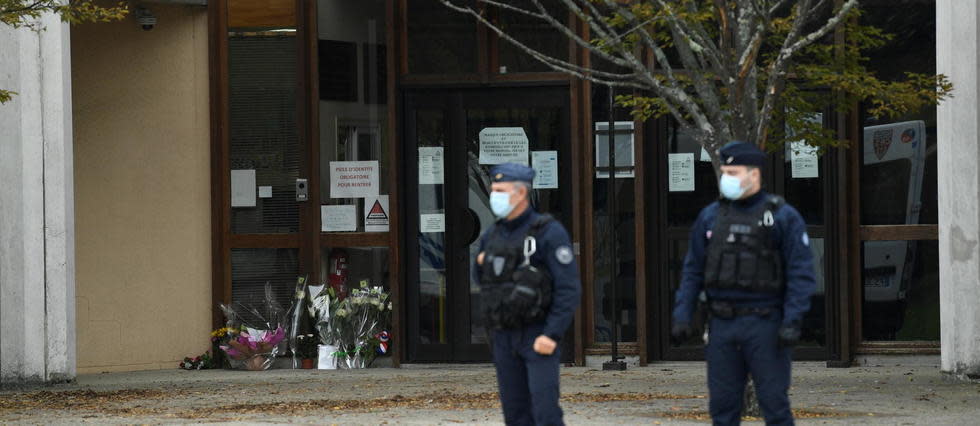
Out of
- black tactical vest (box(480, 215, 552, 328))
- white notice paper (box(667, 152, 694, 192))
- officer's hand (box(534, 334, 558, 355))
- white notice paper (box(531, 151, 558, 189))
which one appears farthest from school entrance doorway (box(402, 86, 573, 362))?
officer's hand (box(534, 334, 558, 355))

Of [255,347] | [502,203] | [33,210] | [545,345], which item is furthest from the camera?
Answer: [255,347]

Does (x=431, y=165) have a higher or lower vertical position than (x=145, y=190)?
higher

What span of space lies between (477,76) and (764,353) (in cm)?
802

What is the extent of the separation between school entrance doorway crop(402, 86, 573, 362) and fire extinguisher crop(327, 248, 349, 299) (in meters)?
0.68

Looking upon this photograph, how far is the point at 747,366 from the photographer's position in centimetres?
756

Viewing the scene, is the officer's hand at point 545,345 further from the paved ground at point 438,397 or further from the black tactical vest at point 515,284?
the paved ground at point 438,397

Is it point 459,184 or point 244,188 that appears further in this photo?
point 244,188

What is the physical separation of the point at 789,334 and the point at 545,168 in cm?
782

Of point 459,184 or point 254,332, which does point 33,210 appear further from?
point 459,184

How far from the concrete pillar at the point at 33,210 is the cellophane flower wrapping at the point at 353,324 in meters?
2.82

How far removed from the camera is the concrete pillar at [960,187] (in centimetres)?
1232

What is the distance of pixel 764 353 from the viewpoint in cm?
739

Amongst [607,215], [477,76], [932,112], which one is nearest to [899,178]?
[932,112]

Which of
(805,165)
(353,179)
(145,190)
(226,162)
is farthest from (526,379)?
(145,190)
